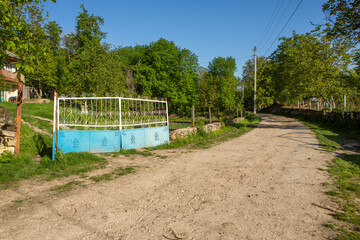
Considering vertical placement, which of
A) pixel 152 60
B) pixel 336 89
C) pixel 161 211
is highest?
pixel 152 60

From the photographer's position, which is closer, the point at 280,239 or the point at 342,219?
the point at 280,239

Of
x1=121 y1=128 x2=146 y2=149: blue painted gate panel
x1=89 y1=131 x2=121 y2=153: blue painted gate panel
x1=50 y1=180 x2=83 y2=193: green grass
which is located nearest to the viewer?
x1=50 y1=180 x2=83 y2=193: green grass

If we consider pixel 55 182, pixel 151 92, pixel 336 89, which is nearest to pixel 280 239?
pixel 55 182

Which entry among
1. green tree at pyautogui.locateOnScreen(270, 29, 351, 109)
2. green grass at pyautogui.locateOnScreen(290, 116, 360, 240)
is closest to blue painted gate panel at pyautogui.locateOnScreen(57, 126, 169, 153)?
green grass at pyautogui.locateOnScreen(290, 116, 360, 240)

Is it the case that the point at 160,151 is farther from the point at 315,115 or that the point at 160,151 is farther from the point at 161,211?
the point at 315,115

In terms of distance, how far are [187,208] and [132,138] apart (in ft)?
17.6

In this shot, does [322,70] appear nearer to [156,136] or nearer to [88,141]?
[156,136]

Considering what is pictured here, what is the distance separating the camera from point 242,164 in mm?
7023

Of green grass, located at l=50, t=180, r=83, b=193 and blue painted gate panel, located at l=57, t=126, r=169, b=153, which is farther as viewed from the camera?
blue painted gate panel, located at l=57, t=126, r=169, b=153

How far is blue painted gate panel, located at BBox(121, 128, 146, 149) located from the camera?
856 cm

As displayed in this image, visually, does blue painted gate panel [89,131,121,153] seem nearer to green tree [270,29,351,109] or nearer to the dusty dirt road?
the dusty dirt road

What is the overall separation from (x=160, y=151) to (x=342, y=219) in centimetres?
656

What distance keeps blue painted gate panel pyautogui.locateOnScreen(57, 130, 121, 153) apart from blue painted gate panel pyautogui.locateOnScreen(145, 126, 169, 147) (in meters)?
1.40

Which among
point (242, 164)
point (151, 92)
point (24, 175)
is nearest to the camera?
point (24, 175)
